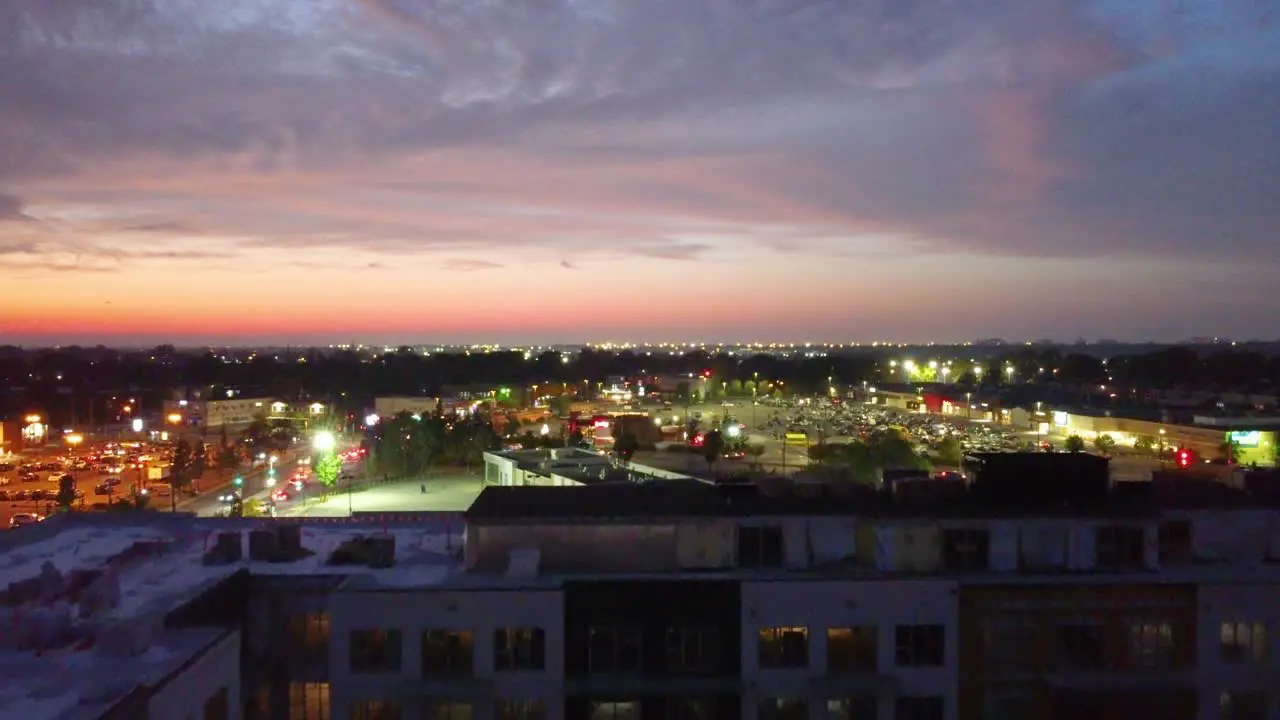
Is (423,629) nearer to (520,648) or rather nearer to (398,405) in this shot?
(520,648)

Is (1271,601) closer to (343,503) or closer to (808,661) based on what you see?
(808,661)

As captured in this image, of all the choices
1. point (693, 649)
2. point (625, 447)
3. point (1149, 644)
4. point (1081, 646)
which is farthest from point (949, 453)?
point (693, 649)

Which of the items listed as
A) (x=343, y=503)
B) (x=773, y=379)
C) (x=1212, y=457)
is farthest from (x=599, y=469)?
(x=773, y=379)

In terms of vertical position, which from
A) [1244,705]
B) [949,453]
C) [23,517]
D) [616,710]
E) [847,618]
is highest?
[847,618]

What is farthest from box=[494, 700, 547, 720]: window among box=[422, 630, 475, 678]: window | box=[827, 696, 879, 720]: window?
box=[827, 696, 879, 720]: window

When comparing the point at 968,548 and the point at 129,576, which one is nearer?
the point at 968,548

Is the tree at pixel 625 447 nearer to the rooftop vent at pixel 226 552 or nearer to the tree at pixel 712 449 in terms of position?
the tree at pixel 712 449

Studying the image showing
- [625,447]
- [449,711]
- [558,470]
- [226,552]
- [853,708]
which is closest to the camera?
[449,711]
